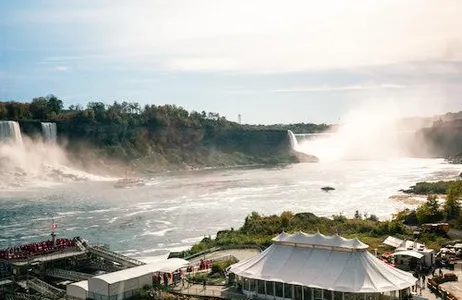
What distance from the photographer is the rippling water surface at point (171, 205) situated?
203 ft

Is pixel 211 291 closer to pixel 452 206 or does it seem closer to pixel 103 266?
pixel 103 266

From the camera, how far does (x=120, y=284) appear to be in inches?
1198

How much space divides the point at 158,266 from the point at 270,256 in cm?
703

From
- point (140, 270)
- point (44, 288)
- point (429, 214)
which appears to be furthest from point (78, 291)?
point (429, 214)

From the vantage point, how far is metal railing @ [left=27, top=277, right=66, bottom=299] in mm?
35075

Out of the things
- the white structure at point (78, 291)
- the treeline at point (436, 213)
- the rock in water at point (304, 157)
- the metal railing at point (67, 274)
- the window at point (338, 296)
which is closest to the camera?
the window at point (338, 296)

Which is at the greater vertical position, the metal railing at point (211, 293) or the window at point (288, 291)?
the window at point (288, 291)

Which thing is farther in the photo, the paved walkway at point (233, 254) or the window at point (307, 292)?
the paved walkway at point (233, 254)

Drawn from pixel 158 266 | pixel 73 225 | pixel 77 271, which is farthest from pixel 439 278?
pixel 73 225

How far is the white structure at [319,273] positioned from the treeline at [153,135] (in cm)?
12293

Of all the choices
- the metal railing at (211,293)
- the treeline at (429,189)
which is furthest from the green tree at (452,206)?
the treeline at (429,189)

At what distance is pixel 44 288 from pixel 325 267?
18402 millimetres

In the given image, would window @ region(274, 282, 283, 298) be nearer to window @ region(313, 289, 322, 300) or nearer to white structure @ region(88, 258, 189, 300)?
window @ region(313, 289, 322, 300)

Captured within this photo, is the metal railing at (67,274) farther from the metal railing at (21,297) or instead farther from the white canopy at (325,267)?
the white canopy at (325,267)
